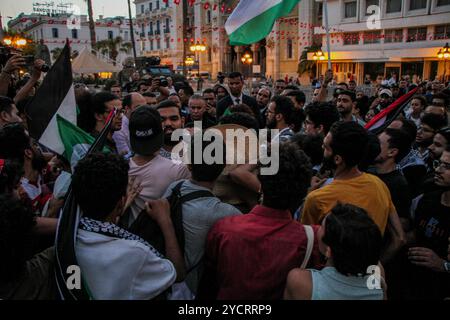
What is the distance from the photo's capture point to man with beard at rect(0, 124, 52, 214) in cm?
293

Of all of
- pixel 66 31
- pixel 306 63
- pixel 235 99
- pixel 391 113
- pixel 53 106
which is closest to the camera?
pixel 53 106

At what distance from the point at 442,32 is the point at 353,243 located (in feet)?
118

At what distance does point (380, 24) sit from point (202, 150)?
37328 millimetres

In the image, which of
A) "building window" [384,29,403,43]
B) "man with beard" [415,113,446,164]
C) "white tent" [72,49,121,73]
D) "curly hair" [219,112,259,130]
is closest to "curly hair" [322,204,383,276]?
"curly hair" [219,112,259,130]

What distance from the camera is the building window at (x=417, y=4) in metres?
31.9

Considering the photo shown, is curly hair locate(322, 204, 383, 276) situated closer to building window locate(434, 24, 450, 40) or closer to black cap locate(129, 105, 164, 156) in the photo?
black cap locate(129, 105, 164, 156)

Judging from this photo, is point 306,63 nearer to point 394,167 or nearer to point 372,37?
point 372,37

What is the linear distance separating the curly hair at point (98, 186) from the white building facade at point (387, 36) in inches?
1285

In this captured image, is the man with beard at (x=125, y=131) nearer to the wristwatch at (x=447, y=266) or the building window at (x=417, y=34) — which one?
the wristwatch at (x=447, y=266)

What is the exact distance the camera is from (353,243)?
175cm

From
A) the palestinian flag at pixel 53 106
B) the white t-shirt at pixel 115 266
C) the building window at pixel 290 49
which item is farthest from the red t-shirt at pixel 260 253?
the building window at pixel 290 49

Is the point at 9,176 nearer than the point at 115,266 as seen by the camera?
No

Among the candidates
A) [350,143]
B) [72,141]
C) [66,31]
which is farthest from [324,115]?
[66,31]
